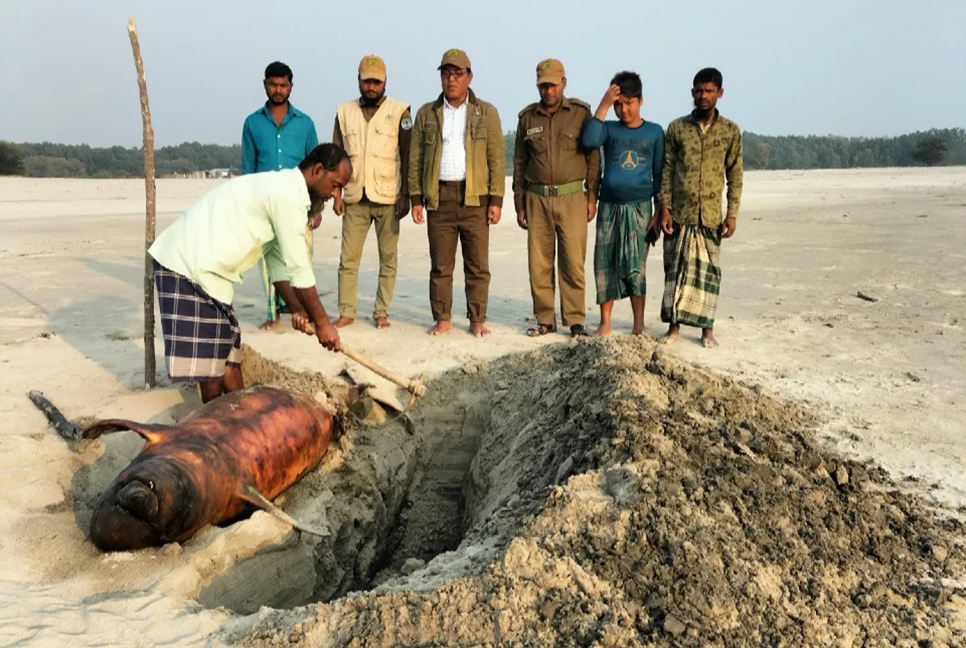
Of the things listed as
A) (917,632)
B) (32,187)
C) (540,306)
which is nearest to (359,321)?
(540,306)

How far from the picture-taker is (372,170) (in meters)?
6.10

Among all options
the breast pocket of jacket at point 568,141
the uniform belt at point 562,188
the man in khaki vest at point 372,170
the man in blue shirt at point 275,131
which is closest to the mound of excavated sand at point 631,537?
the uniform belt at point 562,188

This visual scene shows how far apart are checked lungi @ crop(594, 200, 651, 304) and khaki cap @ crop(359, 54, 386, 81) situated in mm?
2007

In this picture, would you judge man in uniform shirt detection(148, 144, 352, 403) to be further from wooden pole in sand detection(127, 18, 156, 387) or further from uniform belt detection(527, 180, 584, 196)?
uniform belt detection(527, 180, 584, 196)

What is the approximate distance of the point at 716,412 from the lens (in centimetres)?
372

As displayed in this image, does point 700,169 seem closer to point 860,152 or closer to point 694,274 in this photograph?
point 694,274

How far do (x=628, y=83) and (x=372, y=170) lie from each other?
2.07 metres

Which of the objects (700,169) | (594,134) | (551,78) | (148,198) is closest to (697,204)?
(700,169)

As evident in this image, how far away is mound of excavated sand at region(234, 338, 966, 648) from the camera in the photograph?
2268 mm

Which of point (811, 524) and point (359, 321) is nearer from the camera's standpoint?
point (811, 524)

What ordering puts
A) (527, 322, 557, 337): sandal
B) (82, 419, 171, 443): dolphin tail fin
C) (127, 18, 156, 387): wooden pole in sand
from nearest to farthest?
1. (82, 419, 171, 443): dolphin tail fin
2. (127, 18, 156, 387): wooden pole in sand
3. (527, 322, 557, 337): sandal

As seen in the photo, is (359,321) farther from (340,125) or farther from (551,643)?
(551,643)

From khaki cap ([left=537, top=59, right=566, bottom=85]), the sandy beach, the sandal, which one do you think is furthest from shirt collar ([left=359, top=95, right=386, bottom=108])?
the sandal

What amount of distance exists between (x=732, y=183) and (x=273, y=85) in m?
3.54
